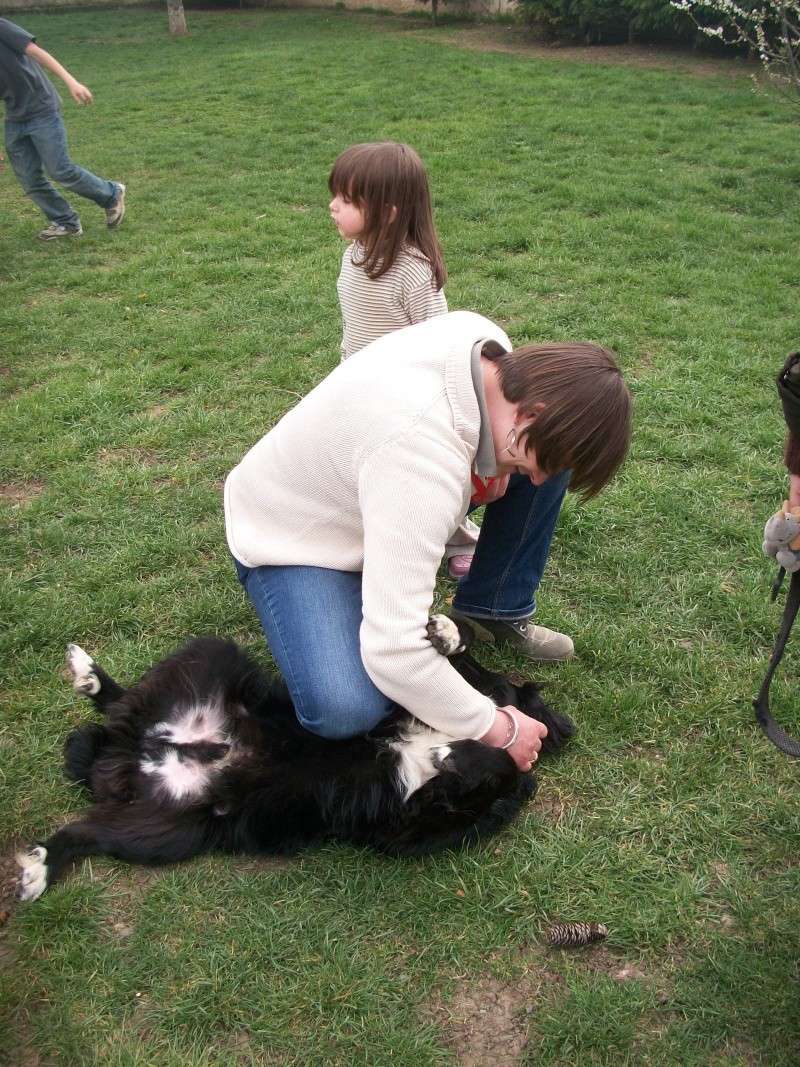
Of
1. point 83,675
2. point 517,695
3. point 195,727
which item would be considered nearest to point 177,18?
point 83,675

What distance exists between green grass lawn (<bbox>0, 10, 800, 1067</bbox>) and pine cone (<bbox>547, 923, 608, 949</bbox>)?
0.11 ft

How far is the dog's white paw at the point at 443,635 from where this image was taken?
81.9 inches

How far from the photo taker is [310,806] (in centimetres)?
206

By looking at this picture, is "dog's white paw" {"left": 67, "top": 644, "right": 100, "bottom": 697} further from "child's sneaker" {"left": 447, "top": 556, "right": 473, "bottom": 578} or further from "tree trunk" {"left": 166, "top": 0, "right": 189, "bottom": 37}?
"tree trunk" {"left": 166, "top": 0, "right": 189, "bottom": 37}

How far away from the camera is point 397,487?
179cm

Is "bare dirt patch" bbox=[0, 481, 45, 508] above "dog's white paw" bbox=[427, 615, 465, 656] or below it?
below

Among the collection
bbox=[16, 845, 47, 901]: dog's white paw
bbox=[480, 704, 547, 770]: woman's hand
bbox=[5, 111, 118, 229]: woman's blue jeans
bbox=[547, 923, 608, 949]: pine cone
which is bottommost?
bbox=[16, 845, 47, 901]: dog's white paw

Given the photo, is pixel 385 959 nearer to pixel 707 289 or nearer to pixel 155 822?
pixel 155 822

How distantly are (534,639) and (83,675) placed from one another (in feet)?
4.50

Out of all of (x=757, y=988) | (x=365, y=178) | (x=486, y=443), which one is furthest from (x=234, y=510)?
(x=757, y=988)

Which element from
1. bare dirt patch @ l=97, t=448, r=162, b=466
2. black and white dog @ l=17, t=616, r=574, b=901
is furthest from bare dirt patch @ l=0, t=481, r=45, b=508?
black and white dog @ l=17, t=616, r=574, b=901

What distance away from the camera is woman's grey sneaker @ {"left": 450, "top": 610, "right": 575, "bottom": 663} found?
8.41 ft

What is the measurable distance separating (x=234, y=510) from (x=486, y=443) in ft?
2.65

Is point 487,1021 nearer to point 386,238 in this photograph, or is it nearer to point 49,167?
point 386,238
